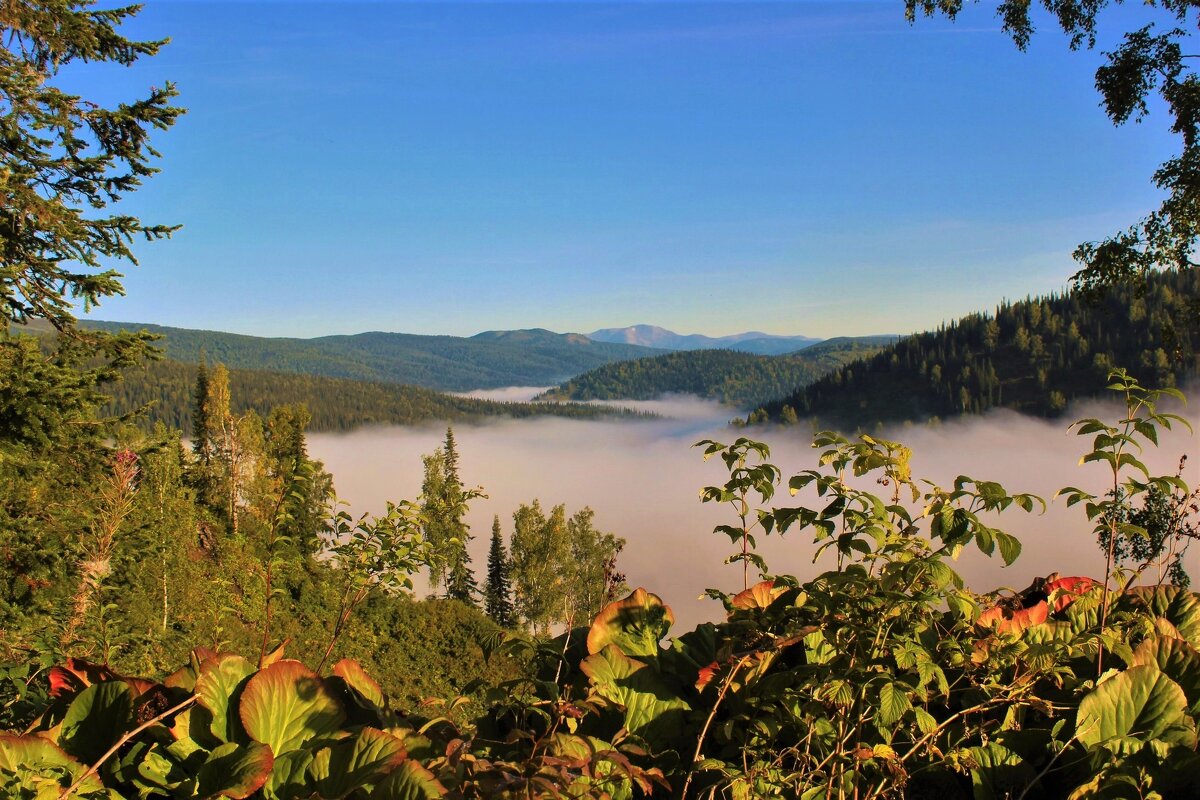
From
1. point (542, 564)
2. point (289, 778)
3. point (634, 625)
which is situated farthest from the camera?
point (542, 564)

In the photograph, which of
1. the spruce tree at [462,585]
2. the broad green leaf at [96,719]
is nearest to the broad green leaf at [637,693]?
the broad green leaf at [96,719]

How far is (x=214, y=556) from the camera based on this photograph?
34000 millimetres

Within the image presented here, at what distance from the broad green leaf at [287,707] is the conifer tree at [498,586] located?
48.6 meters

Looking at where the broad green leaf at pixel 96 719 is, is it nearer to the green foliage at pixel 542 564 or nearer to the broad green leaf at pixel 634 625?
the broad green leaf at pixel 634 625

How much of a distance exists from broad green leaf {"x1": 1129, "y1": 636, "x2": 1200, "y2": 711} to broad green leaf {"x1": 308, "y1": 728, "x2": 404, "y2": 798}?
198cm

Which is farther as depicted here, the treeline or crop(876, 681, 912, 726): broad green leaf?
the treeline

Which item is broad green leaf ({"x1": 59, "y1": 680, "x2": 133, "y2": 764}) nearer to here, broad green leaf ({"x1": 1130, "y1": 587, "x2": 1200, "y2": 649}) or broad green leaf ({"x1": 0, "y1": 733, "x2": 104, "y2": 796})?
broad green leaf ({"x1": 0, "y1": 733, "x2": 104, "y2": 796})

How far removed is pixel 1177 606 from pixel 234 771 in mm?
2968

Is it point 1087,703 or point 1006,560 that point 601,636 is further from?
point 1087,703

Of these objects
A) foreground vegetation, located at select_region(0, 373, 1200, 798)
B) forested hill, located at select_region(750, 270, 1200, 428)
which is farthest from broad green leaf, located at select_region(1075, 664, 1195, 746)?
forested hill, located at select_region(750, 270, 1200, 428)

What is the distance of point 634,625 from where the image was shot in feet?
7.66

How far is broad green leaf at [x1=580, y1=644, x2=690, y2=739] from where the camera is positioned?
82.1 inches

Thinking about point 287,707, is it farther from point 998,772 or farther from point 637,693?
point 998,772

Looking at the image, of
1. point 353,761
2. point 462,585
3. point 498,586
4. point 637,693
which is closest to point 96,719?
point 353,761
